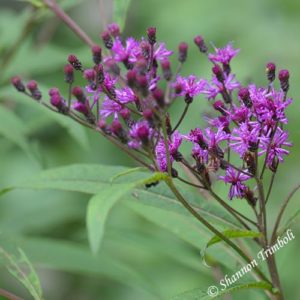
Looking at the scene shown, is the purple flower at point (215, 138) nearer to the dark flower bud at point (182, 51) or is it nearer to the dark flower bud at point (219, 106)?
the dark flower bud at point (219, 106)

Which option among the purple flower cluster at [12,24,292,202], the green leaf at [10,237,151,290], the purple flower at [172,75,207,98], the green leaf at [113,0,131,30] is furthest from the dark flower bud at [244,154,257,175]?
the green leaf at [10,237,151,290]

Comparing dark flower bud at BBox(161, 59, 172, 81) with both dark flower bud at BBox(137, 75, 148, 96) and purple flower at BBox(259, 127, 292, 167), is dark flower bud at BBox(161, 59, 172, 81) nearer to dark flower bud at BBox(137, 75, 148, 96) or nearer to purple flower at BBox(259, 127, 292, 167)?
dark flower bud at BBox(137, 75, 148, 96)

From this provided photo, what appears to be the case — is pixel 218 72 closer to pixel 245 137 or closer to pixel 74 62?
pixel 245 137

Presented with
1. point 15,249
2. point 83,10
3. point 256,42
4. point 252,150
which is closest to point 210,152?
point 252,150

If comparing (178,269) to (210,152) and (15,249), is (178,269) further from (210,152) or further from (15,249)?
(210,152)

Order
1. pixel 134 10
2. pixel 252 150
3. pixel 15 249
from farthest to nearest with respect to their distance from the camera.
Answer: pixel 134 10, pixel 15 249, pixel 252 150

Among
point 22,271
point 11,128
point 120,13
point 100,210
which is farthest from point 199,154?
point 11,128

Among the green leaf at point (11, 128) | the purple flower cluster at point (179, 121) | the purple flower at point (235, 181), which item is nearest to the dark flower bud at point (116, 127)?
Answer: the purple flower cluster at point (179, 121)
